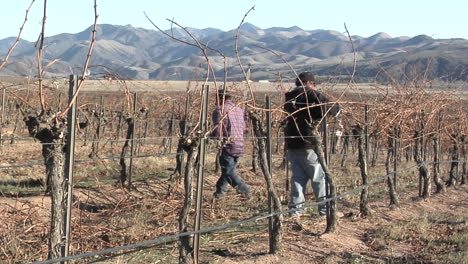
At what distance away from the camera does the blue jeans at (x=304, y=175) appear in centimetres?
647

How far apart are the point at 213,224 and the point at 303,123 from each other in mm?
1468

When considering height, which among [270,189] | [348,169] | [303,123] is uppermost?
[303,123]

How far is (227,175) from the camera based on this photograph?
782cm

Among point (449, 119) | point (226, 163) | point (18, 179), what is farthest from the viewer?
point (449, 119)

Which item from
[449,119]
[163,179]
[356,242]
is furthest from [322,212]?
[449,119]

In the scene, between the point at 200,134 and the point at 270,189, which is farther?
the point at 270,189

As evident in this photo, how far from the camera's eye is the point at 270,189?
504 cm

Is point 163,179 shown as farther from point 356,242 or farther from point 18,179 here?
point 356,242

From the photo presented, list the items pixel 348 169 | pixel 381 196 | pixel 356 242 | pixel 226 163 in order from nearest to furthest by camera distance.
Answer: pixel 356 242 < pixel 226 163 < pixel 381 196 < pixel 348 169

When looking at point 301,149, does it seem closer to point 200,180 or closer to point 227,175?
point 227,175

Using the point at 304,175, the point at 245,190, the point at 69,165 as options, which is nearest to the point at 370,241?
the point at 304,175

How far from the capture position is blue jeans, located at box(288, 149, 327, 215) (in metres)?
6.47

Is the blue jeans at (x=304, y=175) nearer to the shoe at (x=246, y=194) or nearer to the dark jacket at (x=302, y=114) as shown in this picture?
the dark jacket at (x=302, y=114)

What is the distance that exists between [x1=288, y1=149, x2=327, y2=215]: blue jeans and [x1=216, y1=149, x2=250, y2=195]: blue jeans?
1.39 meters
